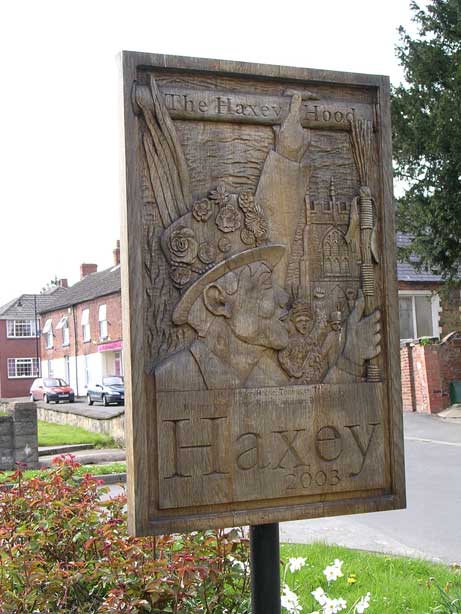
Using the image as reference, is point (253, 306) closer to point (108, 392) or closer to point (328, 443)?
point (328, 443)

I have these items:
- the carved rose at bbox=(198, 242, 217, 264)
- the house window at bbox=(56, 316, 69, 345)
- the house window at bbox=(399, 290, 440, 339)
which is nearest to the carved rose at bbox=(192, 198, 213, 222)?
the carved rose at bbox=(198, 242, 217, 264)

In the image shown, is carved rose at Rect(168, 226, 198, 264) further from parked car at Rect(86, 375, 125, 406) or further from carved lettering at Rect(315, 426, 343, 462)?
parked car at Rect(86, 375, 125, 406)

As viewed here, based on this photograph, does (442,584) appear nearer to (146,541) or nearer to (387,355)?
(146,541)

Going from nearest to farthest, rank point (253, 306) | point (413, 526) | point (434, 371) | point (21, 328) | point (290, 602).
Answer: point (253, 306)
point (290, 602)
point (413, 526)
point (434, 371)
point (21, 328)

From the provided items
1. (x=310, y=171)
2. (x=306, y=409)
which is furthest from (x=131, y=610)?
(x=310, y=171)

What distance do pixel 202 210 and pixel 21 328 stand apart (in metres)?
56.1

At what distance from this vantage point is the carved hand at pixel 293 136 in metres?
3.02

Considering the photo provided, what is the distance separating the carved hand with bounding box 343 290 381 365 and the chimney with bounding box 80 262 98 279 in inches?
2027

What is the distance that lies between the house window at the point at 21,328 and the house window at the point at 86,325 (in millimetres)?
11187

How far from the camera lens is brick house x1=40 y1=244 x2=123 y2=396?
42.4 meters

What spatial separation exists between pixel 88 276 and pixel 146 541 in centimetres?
4872

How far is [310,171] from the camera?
3.09 m

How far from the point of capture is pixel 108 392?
34.9 meters

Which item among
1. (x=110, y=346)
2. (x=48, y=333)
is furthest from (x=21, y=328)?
(x=110, y=346)
